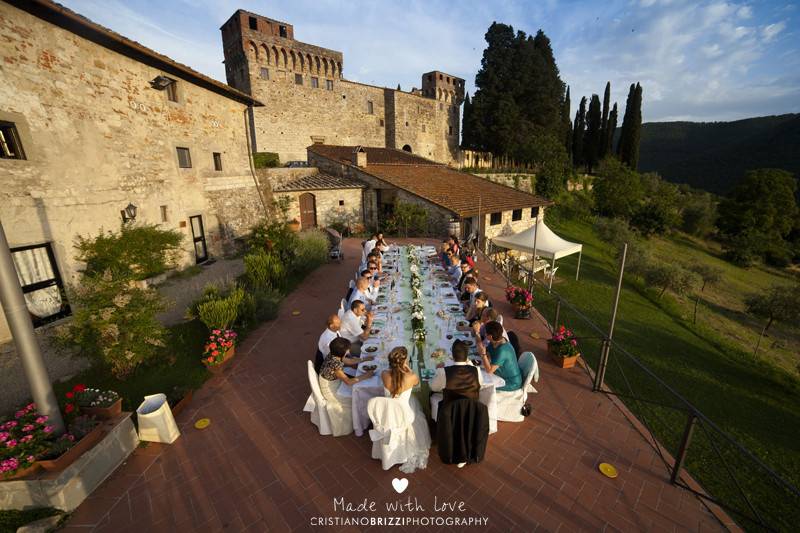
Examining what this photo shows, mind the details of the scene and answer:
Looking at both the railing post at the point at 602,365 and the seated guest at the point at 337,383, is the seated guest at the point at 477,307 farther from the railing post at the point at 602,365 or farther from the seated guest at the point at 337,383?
the seated guest at the point at 337,383

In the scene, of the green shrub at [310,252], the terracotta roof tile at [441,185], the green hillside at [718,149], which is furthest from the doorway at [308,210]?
the green hillside at [718,149]

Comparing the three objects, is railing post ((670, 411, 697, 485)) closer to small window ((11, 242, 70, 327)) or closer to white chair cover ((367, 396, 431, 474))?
white chair cover ((367, 396, 431, 474))

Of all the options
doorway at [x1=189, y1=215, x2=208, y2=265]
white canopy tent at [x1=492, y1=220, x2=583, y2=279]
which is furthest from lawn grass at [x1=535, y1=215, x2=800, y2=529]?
doorway at [x1=189, y1=215, x2=208, y2=265]

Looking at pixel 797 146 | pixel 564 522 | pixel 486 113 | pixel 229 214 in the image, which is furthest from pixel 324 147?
pixel 797 146

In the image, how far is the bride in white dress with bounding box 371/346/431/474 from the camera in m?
3.70

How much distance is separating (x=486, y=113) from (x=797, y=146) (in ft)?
166

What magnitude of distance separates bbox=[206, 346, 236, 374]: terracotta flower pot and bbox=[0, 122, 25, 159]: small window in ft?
21.7

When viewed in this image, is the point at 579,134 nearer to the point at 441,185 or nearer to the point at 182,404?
the point at 441,185

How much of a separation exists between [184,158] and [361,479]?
13338 millimetres

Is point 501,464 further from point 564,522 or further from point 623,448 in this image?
point 623,448

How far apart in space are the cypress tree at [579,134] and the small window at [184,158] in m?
47.7

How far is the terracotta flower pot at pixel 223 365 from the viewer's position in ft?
20.1

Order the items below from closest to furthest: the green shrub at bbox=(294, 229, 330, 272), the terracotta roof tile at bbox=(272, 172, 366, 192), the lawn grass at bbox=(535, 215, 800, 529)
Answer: the lawn grass at bbox=(535, 215, 800, 529) < the green shrub at bbox=(294, 229, 330, 272) < the terracotta roof tile at bbox=(272, 172, 366, 192)

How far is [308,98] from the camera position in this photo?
103ft
